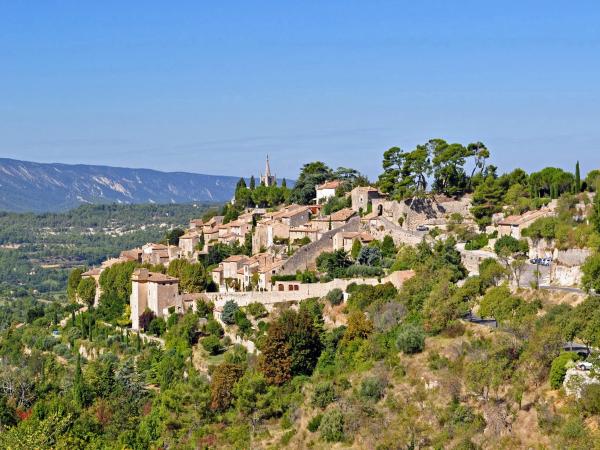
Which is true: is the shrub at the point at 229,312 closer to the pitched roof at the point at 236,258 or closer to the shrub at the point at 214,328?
the shrub at the point at 214,328

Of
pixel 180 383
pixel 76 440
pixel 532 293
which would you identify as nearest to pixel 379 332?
pixel 532 293

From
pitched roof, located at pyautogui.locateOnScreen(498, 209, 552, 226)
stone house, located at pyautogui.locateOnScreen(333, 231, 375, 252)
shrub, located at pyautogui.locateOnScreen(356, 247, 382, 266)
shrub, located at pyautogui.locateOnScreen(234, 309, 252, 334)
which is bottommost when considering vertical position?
shrub, located at pyautogui.locateOnScreen(234, 309, 252, 334)

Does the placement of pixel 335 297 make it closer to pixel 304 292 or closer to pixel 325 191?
pixel 304 292

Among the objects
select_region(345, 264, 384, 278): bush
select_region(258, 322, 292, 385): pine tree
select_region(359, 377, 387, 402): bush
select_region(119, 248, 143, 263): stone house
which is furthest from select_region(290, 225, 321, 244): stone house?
select_region(359, 377, 387, 402): bush

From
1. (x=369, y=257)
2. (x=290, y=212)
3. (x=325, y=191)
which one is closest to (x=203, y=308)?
(x=369, y=257)

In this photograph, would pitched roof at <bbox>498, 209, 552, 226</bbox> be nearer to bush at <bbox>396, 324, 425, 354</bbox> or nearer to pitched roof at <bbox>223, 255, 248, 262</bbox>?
bush at <bbox>396, 324, 425, 354</bbox>

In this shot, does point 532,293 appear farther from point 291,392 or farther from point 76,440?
point 76,440
